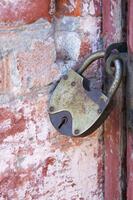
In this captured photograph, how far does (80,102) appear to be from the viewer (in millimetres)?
868

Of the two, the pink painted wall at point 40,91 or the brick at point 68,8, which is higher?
the brick at point 68,8

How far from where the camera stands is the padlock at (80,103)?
2.76 feet

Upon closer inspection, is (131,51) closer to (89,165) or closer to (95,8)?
(95,8)

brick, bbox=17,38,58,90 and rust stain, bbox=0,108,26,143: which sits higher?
brick, bbox=17,38,58,90

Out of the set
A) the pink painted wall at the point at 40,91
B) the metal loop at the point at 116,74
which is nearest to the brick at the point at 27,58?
the pink painted wall at the point at 40,91

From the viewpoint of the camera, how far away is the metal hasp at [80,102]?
0.84 m

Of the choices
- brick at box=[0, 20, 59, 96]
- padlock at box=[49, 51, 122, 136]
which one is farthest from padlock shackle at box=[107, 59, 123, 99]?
brick at box=[0, 20, 59, 96]

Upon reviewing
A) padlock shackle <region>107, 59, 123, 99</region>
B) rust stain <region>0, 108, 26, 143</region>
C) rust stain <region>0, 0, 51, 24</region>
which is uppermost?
rust stain <region>0, 0, 51, 24</region>

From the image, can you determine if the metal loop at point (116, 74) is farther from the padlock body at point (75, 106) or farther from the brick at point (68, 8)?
the brick at point (68, 8)

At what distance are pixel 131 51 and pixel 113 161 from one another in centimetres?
23

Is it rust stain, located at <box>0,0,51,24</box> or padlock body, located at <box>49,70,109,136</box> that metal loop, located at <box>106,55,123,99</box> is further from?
rust stain, located at <box>0,0,51,24</box>

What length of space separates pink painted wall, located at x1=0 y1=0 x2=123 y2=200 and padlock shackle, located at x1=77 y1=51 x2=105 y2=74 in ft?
0.10

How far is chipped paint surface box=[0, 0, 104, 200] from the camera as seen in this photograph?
33.1 inches

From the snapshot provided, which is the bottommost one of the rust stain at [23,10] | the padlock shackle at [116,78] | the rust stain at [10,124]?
the rust stain at [10,124]
